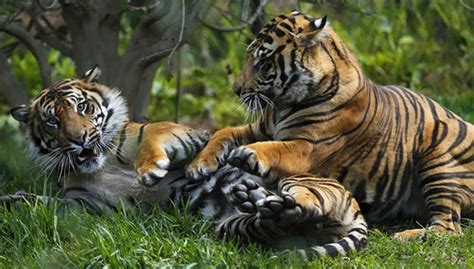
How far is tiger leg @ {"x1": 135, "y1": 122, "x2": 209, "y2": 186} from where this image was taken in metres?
5.77

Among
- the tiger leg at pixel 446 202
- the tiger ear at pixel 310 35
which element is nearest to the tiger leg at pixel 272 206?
the tiger leg at pixel 446 202

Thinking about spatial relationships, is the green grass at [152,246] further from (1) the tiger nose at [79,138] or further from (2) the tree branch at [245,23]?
(2) the tree branch at [245,23]

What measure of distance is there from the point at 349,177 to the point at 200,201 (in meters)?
0.92

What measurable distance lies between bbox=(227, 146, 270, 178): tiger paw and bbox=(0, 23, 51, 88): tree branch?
2670mm

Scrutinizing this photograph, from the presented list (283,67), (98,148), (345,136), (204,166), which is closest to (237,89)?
(283,67)

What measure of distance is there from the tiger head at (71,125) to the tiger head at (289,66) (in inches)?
35.6

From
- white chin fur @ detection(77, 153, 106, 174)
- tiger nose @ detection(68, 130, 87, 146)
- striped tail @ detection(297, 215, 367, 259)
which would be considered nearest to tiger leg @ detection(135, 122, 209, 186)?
white chin fur @ detection(77, 153, 106, 174)

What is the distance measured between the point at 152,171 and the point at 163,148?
29 centimetres

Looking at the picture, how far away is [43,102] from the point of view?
6.12 m

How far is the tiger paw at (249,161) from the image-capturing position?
5520mm

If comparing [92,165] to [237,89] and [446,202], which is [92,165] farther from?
[446,202]

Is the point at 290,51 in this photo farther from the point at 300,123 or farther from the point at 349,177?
the point at 349,177

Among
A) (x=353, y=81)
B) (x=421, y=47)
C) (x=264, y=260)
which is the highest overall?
(x=353, y=81)

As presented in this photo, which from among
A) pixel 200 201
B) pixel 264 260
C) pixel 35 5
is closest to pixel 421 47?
pixel 35 5
